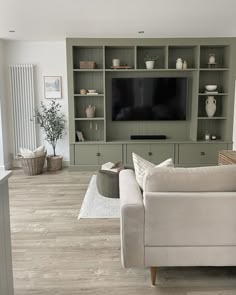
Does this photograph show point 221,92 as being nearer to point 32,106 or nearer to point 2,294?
point 32,106

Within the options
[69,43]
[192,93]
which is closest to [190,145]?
[192,93]

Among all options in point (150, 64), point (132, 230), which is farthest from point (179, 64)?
point (132, 230)

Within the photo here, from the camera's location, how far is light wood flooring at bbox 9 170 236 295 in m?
2.20

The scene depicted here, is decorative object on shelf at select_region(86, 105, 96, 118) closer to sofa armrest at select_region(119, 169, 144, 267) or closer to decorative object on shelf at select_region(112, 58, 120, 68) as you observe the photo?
decorative object on shelf at select_region(112, 58, 120, 68)

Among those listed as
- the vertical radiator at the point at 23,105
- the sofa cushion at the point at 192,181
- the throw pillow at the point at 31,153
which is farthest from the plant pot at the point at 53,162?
the sofa cushion at the point at 192,181

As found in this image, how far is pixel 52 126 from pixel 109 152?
4.07 feet

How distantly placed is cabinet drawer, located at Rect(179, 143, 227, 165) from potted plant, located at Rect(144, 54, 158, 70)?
1.65m

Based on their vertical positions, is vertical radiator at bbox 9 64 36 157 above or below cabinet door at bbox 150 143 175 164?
above

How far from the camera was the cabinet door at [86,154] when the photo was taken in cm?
589

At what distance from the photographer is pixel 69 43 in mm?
5578

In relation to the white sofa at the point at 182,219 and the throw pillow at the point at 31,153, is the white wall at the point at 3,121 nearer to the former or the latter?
the throw pillow at the point at 31,153

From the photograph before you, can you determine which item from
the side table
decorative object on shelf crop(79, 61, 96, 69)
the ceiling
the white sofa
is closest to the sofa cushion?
the white sofa

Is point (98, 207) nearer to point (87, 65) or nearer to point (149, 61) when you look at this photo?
point (87, 65)

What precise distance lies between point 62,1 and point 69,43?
212 cm
